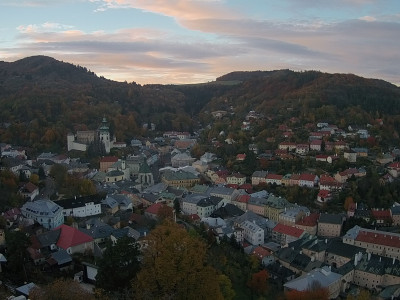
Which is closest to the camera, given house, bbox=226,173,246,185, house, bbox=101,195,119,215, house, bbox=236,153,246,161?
house, bbox=101,195,119,215

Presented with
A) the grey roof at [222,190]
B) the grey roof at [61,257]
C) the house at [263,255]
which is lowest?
the house at [263,255]

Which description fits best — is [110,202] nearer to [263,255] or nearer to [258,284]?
[263,255]

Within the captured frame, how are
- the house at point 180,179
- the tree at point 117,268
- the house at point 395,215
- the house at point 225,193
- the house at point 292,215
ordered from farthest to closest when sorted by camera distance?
1. the house at point 180,179
2. the house at point 225,193
3. the house at point 292,215
4. the house at point 395,215
5. the tree at point 117,268

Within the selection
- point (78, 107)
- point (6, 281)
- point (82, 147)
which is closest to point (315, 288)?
point (6, 281)

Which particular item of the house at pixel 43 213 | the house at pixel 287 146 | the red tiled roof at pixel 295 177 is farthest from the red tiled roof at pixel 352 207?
the house at pixel 43 213

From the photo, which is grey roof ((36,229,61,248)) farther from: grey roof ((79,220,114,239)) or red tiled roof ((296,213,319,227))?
red tiled roof ((296,213,319,227))

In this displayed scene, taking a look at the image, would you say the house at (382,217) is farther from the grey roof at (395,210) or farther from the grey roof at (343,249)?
the grey roof at (343,249)

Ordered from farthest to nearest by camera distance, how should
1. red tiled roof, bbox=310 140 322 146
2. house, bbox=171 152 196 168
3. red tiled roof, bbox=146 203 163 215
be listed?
house, bbox=171 152 196 168 < red tiled roof, bbox=310 140 322 146 < red tiled roof, bbox=146 203 163 215

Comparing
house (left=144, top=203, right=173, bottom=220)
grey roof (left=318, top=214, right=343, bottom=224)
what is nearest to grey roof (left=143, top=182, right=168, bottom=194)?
house (left=144, top=203, right=173, bottom=220)
